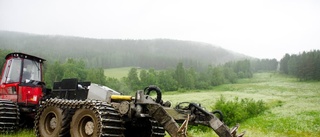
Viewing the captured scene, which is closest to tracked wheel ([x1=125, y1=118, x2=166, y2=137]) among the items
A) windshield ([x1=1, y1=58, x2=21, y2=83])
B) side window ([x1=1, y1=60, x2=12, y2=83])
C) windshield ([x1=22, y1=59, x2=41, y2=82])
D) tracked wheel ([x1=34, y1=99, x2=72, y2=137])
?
tracked wheel ([x1=34, y1=99, x2=72, y2=137])

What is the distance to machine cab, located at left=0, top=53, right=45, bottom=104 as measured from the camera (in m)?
12.9

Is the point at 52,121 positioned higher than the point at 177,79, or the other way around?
the point at 52,121

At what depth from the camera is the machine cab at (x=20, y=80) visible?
12930 millimetres

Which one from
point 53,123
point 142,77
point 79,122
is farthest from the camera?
point 142,77

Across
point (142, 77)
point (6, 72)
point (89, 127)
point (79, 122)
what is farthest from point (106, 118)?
point (142, 77)

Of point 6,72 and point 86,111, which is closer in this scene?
point 86,111

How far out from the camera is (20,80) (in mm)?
13148

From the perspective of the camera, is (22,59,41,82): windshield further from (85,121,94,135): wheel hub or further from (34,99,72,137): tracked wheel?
(85,121,94,135): wheel hub

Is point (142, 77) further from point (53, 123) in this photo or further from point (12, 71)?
point (53, 123)

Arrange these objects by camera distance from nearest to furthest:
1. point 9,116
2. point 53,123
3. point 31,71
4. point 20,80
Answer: point 53,123, point 9,116, point 20,80, point 31,71

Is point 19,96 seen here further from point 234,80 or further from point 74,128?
point 234,80

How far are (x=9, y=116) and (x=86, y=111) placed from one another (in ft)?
17.3

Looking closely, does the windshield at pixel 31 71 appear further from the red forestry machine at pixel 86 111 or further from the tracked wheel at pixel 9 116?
the tracked wheel at pixel 9 116

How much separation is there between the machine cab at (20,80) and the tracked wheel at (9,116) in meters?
0.77
